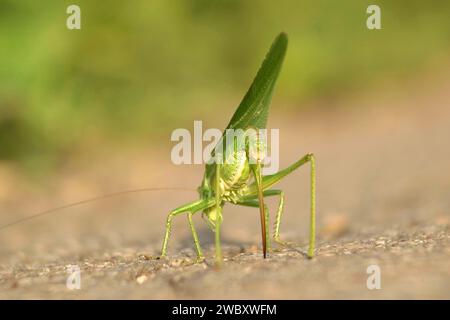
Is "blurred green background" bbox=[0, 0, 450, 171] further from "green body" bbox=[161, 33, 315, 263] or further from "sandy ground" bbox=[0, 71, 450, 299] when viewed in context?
"green body" bbox=[161, 33, 315, 263]

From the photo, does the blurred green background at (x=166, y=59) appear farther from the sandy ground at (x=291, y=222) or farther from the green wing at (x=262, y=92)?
the green wing at (x=262, y=92)

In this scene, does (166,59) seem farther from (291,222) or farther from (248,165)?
(248,165)

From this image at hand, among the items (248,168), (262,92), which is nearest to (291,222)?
(248,168)

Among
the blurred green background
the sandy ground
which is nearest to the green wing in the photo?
the sandy ground

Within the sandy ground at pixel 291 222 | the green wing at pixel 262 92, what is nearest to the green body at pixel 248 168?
the green wing at pixel 262 92

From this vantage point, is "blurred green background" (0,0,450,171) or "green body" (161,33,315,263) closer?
"green body" (161,33,315,263)

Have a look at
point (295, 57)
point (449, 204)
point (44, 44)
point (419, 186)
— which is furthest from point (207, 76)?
point (449, 204)

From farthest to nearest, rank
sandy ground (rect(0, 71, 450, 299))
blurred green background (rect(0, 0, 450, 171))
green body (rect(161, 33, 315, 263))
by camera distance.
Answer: blurred green background (rect(0, 0, 450, 171)) < green body (rect(161, 33, 315, 263)) < sandy ground (rect(0, 71, 450, 299))
